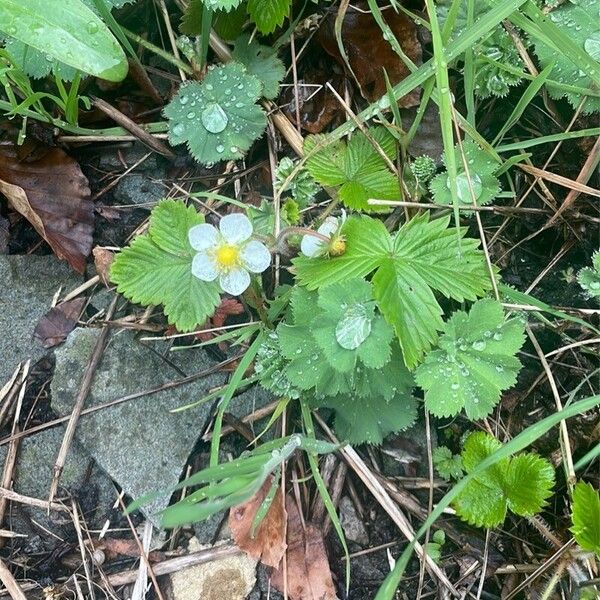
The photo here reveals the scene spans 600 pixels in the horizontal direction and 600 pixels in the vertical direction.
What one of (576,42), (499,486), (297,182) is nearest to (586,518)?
(499,486)

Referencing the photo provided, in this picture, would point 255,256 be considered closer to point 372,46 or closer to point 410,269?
point 410,269

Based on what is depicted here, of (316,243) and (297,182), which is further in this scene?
(297,182)

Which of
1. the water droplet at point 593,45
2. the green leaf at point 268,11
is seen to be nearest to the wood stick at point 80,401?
the green leaf at point 268,11

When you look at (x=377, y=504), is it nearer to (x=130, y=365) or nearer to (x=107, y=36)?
(x=130, y=365)

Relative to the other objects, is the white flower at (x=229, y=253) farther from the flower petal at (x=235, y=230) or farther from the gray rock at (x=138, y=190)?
the gray rock at (x=138, y=190)

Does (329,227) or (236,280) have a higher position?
(329,227)

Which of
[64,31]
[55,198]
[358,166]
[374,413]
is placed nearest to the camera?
[64,31]

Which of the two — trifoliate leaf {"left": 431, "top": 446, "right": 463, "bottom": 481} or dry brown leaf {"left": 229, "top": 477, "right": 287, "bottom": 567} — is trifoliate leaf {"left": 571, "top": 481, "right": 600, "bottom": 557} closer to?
trifoliate leaf {"left": 431, "top": 446, "right": 463, "bottom": 481}
